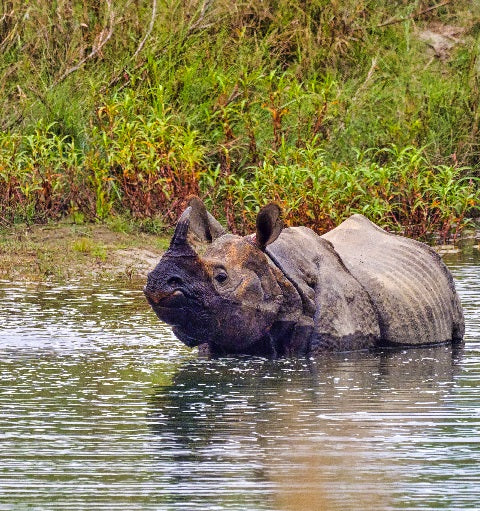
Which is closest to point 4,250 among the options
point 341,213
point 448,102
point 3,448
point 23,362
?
point 341,213

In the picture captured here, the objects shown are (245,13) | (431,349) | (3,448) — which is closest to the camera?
(3,448)

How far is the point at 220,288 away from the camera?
9117 mm

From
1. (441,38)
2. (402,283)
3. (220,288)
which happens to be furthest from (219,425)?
(441,38)

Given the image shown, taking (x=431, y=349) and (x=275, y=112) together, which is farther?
(x=275, y=112)

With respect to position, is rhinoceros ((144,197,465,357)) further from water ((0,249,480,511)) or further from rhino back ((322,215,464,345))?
Answer: water ((0,249,480,511))

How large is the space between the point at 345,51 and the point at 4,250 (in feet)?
18.7

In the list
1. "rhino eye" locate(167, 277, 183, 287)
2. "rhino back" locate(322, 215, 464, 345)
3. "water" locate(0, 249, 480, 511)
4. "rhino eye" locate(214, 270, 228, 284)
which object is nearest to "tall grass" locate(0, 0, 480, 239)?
"rhino back" locate(322, 215, 464, 345)

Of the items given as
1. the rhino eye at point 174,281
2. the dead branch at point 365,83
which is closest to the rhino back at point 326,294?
the rhino eye at point 174,281

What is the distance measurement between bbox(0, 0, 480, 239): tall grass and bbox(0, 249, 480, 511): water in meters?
4.06

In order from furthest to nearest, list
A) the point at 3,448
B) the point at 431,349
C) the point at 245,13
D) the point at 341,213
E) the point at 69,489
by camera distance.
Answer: the point at 245,13
the point at 341,213
the point at 431,349
the point at 3,448
the point at 69,489

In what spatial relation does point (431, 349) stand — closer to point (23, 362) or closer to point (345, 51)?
point (23, 362)

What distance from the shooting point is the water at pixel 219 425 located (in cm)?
609

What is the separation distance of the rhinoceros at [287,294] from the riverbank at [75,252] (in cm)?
312

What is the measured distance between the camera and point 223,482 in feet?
20.5
